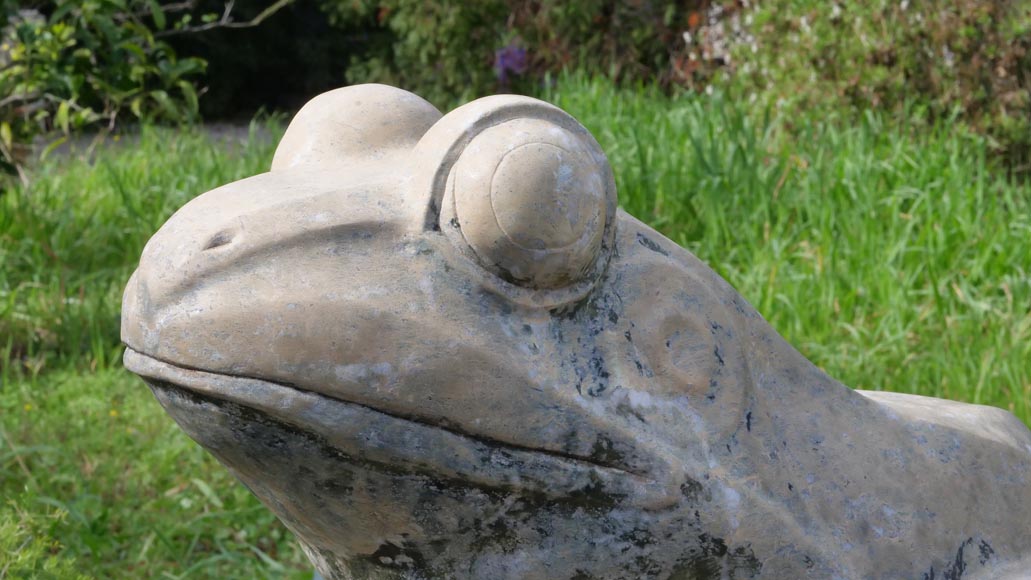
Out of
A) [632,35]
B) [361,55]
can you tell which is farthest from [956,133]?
[361,55]

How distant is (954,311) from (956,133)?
59.6 inches

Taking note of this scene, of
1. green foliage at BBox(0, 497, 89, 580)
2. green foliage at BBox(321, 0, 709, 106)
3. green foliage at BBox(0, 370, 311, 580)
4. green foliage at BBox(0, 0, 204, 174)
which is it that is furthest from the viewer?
green foliage at BBox(321, 0, 709, 106)

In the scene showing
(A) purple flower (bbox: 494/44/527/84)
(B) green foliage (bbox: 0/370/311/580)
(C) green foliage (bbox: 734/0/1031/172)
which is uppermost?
(C) green foliage (bbox: 734/0/1031/172)

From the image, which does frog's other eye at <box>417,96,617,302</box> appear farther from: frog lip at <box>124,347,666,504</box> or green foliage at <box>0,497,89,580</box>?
green foliage at <box>0,497,89,580</box>

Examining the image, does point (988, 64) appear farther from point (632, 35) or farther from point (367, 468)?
point (367, 468)

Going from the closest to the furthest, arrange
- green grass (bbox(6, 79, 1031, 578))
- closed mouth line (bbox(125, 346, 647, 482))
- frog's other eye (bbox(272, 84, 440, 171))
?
closed mouth line (bbox(125, 346, 647, 482)) → frog's other eye (bbox(272, 84, 440, 171)) → green grass (bbox(6, 79, 1031, 578))

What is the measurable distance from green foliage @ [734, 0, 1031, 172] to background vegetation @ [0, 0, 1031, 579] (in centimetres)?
1

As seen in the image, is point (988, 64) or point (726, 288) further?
point (988, 64)

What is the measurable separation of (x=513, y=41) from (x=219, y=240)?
687 centimetres

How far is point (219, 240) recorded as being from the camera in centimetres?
121

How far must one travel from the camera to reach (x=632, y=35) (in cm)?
712

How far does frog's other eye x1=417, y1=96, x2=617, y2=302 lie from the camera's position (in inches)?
46.9

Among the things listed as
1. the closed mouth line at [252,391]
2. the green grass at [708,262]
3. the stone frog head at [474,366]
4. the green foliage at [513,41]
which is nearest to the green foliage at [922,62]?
the green grass at [708,262]

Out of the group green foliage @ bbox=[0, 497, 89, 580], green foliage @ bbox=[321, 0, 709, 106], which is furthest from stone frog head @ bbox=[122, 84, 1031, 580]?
green foliage @ bbox=[321, 0, 709, 106]
